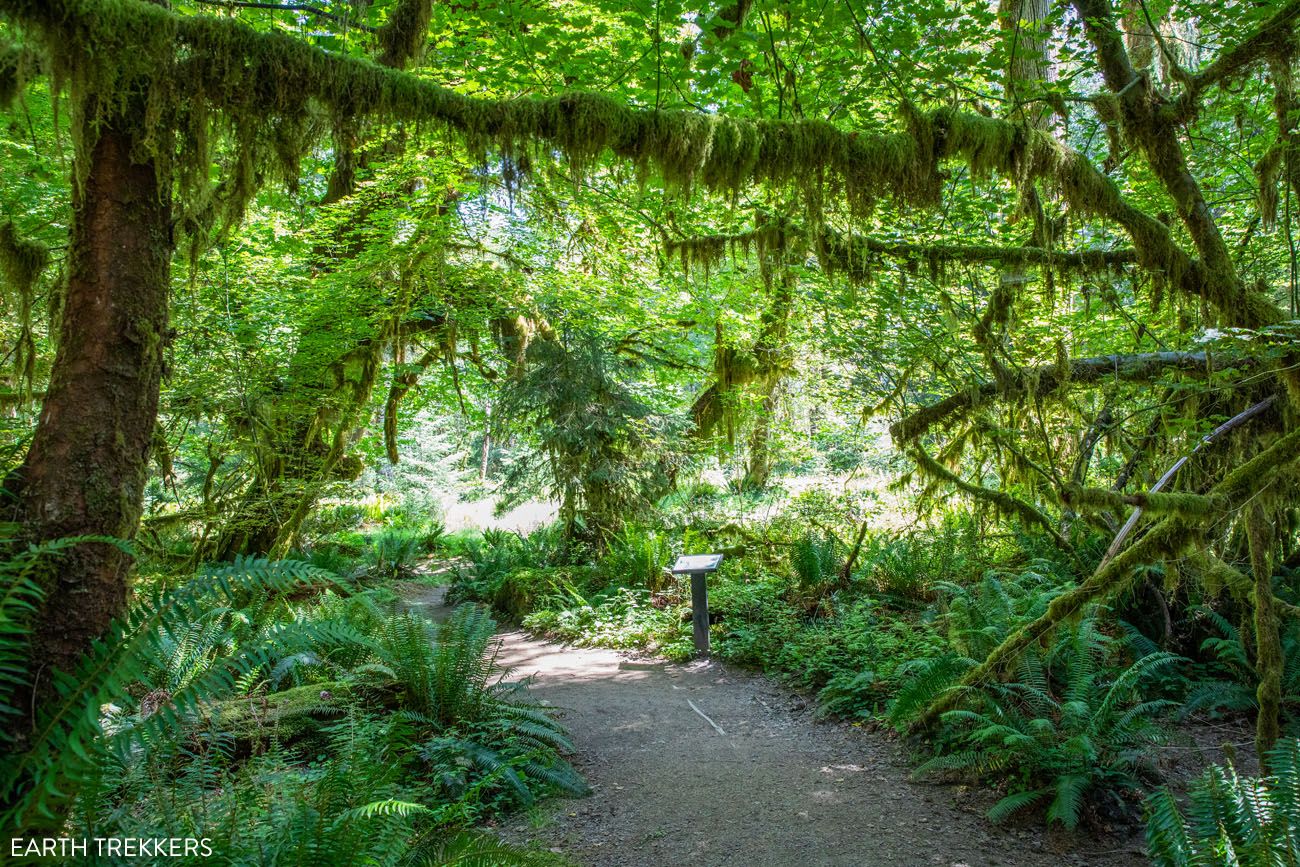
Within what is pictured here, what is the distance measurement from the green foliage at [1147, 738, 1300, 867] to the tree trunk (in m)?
4.20

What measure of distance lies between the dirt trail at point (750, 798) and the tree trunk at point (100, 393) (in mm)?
2496

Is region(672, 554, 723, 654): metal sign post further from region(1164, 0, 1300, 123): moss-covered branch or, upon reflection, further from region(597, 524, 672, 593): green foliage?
region(1164, 0, 1300, 123): moss-covered branch

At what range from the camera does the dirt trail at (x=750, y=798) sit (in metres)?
3.73

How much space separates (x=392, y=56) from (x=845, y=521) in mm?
8126

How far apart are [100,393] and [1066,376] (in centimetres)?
Result: 616

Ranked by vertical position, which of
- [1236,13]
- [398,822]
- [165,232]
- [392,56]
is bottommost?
[398,822]

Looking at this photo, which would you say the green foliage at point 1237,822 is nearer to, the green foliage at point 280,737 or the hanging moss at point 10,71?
the green foliage at point 280,737

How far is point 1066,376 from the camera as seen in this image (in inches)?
226

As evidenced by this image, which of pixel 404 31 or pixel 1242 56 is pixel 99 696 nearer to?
pixel 1242 56

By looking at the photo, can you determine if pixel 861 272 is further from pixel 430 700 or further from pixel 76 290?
pixel 76 290

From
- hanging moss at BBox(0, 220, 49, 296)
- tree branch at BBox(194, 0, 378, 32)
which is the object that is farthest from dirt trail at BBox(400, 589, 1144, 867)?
tree branch at BBox(194, 0, 378, 32)

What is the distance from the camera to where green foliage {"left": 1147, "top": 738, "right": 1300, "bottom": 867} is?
269cm

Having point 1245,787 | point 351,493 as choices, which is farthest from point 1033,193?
point 351,493

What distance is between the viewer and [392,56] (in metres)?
7.62
